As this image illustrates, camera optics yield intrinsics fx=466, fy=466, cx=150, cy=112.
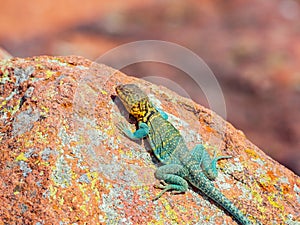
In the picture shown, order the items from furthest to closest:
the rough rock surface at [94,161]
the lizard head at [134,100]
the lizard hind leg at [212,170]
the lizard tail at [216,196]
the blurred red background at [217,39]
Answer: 1. the blurred red background at [217,39]
2. the lizard head at [134,100]
3. the lizard hind leg at [212,170]
4. the lizard tail at [216,196]
5. the rough rock surface at [94,161]

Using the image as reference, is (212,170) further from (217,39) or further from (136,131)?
(217,39)

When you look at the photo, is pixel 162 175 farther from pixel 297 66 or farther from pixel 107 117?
pixel 297 66

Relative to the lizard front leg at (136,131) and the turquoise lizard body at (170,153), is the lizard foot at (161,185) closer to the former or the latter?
the turquoise lizard body at (170,153)

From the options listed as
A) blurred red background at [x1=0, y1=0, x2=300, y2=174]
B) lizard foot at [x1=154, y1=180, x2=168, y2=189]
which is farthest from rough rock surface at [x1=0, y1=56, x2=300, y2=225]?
blurred red background at [x1=0, y1=0, x2=300, y2=174]

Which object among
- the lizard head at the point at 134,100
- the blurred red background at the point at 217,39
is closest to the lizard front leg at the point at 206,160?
the lizard head at the point at 134,100

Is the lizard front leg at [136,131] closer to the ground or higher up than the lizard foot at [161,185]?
higher up

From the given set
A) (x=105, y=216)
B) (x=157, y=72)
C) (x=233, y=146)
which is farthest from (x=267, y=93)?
(x=105, y=216)

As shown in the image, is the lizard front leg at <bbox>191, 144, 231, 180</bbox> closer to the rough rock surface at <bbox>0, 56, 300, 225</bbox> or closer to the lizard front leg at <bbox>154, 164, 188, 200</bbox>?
the rough rock surface at <bbox>0, 56, 300, 225</bbox>
